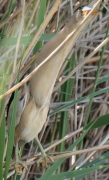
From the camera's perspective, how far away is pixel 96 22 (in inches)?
57.2

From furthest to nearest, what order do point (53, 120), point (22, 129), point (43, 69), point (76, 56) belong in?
point (53, 120) → point (76, 56) → point (22, 129) → point (43, 69)

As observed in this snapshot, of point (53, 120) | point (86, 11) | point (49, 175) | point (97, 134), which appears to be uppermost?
point (86, 11)

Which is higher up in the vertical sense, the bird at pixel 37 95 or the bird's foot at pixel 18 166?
the bird at pixel 37 95

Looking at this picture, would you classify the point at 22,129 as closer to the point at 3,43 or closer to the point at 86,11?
the point at 3,43

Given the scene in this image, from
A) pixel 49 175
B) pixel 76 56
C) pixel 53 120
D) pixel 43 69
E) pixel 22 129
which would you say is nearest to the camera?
pixel 49 175

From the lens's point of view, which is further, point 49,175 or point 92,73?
point 92,73

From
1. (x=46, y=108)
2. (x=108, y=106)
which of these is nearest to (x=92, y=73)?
(x=108, y=106)

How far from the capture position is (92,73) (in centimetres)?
165

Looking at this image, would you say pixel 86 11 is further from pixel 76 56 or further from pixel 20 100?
pixel 76 56

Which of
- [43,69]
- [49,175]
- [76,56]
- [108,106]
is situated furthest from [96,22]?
[49,175]

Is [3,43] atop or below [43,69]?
atop

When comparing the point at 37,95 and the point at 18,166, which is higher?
the point at 37,95

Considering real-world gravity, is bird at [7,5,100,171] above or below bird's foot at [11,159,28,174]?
above

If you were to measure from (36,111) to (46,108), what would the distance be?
3 cm
